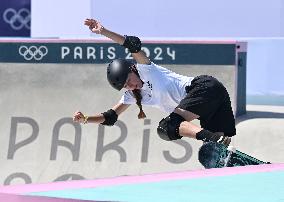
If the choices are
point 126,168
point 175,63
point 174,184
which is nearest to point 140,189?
point 174,184

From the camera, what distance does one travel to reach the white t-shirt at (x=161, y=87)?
748cm

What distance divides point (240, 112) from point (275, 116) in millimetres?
555

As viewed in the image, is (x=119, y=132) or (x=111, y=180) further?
(x=119, y=132)

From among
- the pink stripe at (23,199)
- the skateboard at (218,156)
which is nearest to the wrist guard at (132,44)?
the skateboard at (218,156)

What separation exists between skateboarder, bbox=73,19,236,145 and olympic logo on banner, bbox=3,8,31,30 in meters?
12.4

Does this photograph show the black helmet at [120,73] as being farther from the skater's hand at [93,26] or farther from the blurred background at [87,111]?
the blurred background at [87,111]

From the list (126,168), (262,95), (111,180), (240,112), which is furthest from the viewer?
(262,95)

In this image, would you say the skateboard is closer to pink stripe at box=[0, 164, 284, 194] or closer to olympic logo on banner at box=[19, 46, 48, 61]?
pink stripe at box=[0, 164, 284, 194]

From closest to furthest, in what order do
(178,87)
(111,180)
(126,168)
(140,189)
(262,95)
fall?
(140,189) → (111,180) → (178,87) → (126,168) → (262,95)

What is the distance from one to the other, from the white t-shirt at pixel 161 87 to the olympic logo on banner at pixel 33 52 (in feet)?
17.2

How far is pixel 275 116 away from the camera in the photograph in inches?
512

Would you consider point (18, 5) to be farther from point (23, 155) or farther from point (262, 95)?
point (23, 155)

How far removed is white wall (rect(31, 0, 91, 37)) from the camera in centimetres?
1925

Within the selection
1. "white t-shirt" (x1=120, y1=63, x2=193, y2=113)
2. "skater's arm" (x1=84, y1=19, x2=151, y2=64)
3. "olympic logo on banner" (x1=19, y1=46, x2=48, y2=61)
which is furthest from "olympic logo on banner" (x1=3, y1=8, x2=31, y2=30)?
"skater's arm" (x1=84, y1=19, x2=151, y2=64)
